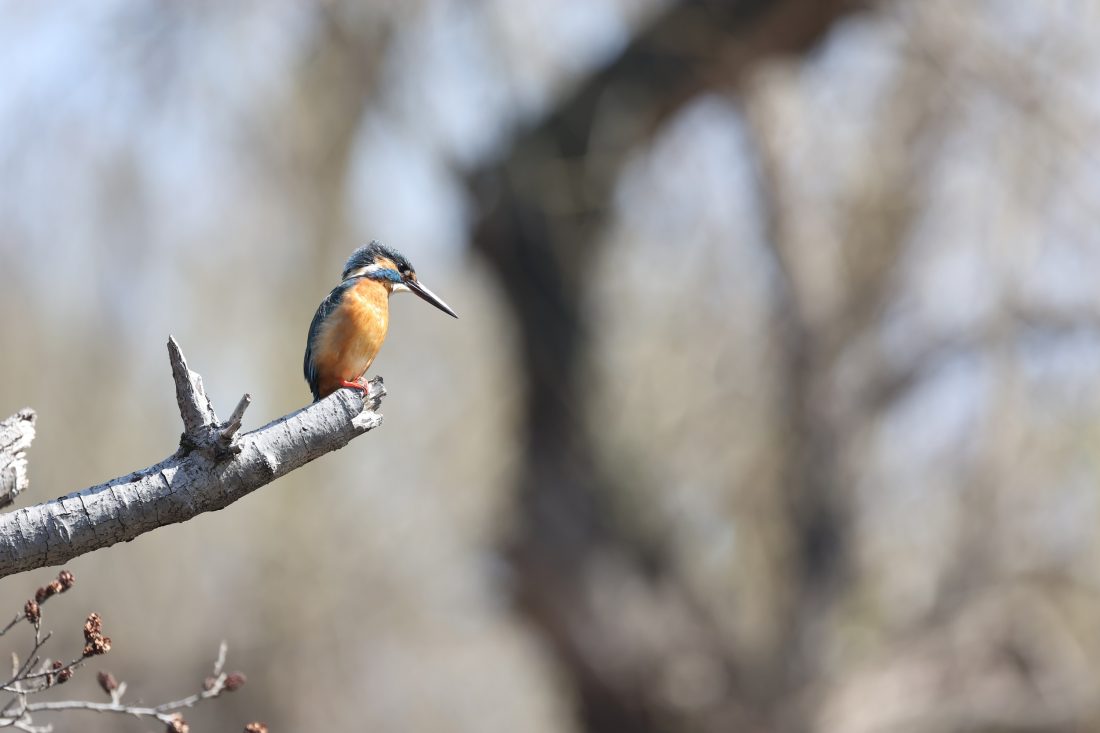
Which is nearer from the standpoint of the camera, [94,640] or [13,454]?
[94,640]

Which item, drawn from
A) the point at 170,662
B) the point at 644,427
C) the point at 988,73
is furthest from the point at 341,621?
the point at 988,73

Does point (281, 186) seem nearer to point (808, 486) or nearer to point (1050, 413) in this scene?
point (808, 486)

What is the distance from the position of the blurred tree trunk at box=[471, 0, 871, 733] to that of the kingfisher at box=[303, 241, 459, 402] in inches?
235

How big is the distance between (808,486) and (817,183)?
2.32 metres

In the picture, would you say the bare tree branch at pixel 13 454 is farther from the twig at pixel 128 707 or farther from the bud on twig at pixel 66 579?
the twig at pixel 128 707

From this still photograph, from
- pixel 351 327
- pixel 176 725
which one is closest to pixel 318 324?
pixel 351 327

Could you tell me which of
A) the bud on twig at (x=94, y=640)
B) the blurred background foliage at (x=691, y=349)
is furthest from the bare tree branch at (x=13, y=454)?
the blurred background foliage at (x=691, y=349)

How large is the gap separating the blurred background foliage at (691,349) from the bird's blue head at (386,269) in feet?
18.5

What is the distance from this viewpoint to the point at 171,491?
223 cm

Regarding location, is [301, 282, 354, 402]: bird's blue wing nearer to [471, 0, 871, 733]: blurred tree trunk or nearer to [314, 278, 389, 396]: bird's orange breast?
[314, 278, 389, 396]: bird's orange breast

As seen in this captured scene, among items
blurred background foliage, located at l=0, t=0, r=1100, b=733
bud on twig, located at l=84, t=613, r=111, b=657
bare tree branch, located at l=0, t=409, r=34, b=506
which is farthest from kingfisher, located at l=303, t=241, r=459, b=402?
blurred background foliage, located at l=0, t=0, r=1100, b=733

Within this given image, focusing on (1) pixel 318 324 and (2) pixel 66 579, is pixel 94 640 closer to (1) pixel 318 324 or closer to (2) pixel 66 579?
(2) pixel 66 579

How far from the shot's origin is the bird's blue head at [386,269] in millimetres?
3002

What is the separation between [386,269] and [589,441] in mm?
6537
